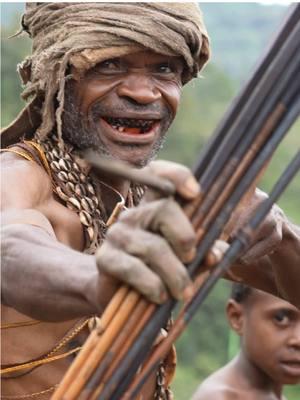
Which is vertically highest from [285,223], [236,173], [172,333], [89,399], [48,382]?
[236,173]

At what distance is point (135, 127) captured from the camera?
4984mm

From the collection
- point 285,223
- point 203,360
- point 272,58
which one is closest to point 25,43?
point 203,360

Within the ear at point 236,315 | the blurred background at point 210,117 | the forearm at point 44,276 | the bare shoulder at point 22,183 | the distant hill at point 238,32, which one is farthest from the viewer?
the distant hill at point 238,32

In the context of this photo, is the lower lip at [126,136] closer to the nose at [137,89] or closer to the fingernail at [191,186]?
the nose at [137,89]

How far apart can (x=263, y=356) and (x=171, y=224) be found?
3.76 metres

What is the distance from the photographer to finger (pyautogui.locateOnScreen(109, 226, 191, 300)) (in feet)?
11.0

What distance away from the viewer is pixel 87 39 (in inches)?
192

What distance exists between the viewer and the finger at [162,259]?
11.0 ft

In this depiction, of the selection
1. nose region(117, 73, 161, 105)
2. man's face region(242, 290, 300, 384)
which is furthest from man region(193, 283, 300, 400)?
nose region(117, 73, 161, 105)

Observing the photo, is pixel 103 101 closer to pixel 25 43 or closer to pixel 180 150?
pixel 25 43

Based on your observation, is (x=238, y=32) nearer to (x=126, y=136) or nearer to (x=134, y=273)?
(x=126, y=136)

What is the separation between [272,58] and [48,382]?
1803 millimetres

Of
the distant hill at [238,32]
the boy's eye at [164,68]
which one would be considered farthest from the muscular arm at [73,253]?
the distant hill at [238,32]

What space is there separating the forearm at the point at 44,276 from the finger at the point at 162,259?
1.04 ft
